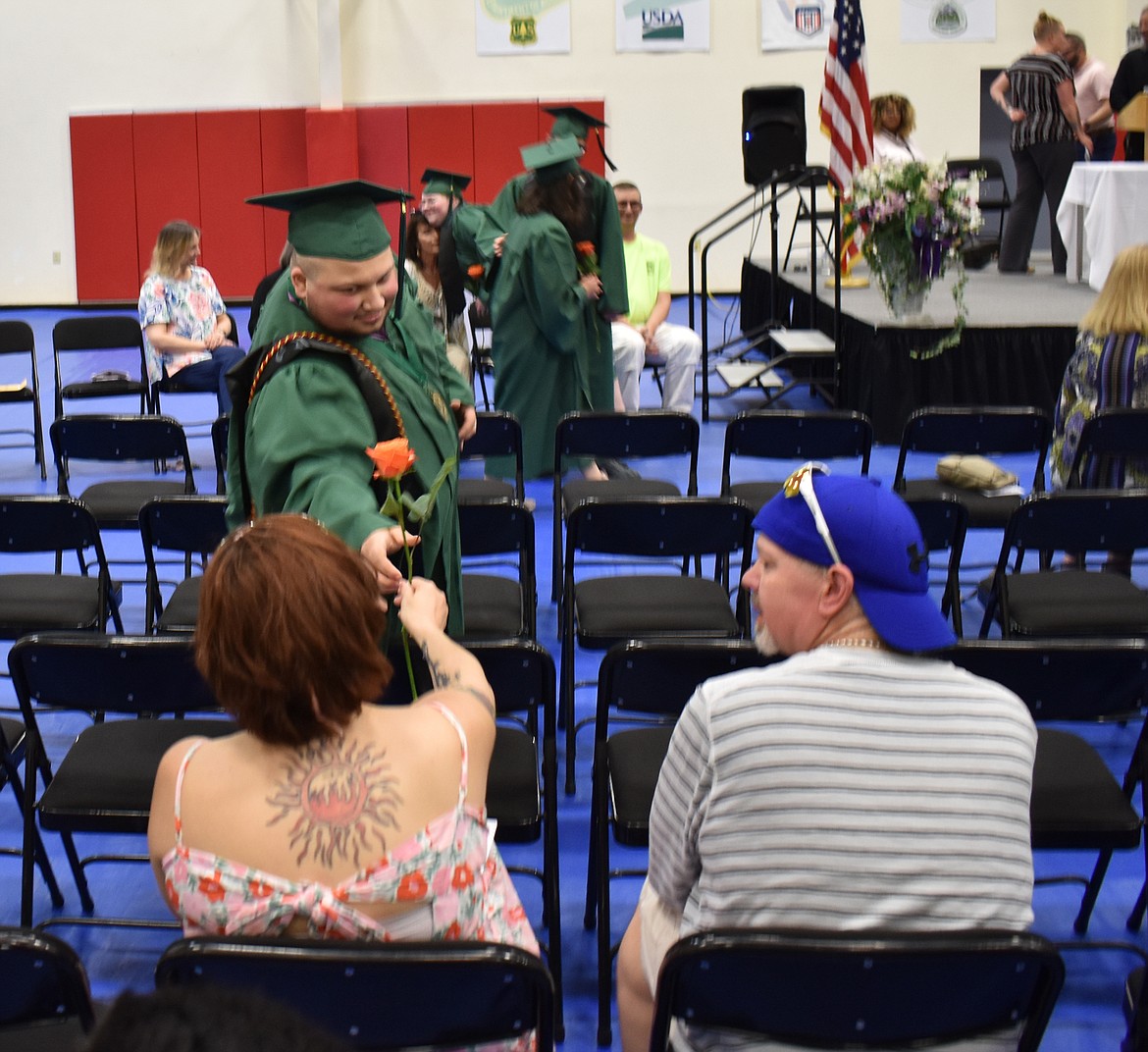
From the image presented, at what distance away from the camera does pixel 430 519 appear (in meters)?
2.87

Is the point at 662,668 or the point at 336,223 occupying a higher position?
the point at 336,223

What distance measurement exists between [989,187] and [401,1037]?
42.9ft

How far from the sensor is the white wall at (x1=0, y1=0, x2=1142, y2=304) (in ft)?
45.1

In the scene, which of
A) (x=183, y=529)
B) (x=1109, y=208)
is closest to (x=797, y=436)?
(x=183, y=529)

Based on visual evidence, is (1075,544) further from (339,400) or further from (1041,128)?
(1041,128)

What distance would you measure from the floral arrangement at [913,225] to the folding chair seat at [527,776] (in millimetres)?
5292

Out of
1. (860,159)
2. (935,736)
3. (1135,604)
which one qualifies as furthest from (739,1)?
(935,736)

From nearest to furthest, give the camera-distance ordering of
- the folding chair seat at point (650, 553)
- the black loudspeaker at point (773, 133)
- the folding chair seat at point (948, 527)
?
1. the folding chair seat at point (650, 553)
2. the folding chair seat at point (948, 527)
3. the black loudspeaker at point (773, 133)

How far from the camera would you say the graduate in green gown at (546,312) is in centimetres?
654

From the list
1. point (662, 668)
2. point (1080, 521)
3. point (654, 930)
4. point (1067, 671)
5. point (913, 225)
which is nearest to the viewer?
point (654, 930)

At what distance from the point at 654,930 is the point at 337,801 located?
526 mm

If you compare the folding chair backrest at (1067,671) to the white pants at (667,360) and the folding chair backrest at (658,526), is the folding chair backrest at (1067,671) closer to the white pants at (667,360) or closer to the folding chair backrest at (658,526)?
the folding chair backrest at (658,526)

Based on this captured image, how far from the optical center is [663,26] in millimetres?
13719

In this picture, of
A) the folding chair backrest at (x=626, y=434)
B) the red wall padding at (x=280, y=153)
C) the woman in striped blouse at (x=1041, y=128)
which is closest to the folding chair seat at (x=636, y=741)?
the folding chair backrest at (x=626, y=434)
